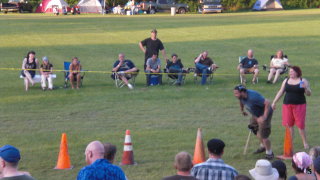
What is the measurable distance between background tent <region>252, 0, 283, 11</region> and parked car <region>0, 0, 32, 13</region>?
28971 mm

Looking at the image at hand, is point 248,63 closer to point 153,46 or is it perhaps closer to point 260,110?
point 153,46

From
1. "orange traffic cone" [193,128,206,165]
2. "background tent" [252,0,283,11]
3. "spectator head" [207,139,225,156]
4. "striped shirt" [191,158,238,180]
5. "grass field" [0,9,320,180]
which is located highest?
"background tent" [252,0,283,11]

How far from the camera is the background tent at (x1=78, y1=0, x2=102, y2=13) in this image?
74.6 m

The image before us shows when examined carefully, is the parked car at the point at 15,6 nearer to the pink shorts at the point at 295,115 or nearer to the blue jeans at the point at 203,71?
the blue jeans at the point at 203,71

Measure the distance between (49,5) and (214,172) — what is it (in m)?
72.3

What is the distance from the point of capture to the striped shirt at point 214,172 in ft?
22.9

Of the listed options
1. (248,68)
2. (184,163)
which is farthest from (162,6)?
(184,163)

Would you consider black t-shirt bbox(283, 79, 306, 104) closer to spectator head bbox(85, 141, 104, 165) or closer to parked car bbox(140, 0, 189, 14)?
spectator head bbox(85, 141, 104, 165)

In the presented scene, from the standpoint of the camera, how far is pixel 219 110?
15328 millimetres

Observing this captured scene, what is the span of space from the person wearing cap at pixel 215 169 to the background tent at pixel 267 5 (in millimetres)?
67925

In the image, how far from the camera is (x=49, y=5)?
76750 millimetres

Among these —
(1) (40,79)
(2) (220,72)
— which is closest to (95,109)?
(1) (40,79)

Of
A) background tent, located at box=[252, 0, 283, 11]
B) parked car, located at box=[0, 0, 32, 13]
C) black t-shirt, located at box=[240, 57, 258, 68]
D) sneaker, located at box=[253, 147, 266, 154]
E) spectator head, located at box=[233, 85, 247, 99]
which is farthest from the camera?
parked car, located at box=[0, 0, 32, 13]

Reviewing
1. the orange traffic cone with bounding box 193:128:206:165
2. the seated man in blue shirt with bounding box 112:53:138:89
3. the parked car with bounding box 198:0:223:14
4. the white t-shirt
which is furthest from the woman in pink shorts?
the parked car with bounding box 198:0:223:14
